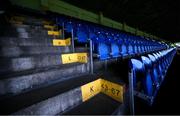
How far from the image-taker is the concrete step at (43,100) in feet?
3.00

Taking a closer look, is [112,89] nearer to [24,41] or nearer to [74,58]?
[74,58]

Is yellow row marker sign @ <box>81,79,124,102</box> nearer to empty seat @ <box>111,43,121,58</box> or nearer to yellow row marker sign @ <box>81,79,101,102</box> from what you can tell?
yellow row marker sign @ <box>81,79,101,102</box>

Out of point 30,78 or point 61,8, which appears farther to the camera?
point 61,8

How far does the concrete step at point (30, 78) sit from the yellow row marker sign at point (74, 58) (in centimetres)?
18

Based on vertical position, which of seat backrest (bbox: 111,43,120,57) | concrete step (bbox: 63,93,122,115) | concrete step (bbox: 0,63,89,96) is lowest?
concrete step (bbox: 63,93,122,115)

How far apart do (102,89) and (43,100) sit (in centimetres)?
63

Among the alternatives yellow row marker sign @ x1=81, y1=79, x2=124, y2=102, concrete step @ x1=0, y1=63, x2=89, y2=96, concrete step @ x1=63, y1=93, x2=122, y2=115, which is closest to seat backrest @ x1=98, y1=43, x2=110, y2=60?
concrete step @ x1=0, y1=63, x2=89, y2=96

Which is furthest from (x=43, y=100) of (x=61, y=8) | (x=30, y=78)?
(x=61, y=8)

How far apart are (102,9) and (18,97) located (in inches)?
304

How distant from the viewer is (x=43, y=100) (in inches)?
38.8

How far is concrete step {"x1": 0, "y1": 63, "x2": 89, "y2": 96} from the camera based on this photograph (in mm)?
1098

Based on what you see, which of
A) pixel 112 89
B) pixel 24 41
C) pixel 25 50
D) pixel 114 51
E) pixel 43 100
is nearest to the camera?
pixel 43 100

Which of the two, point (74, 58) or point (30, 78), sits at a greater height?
point (74, 58)

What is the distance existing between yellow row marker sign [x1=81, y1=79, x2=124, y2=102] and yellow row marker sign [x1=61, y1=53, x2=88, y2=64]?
459 mm
